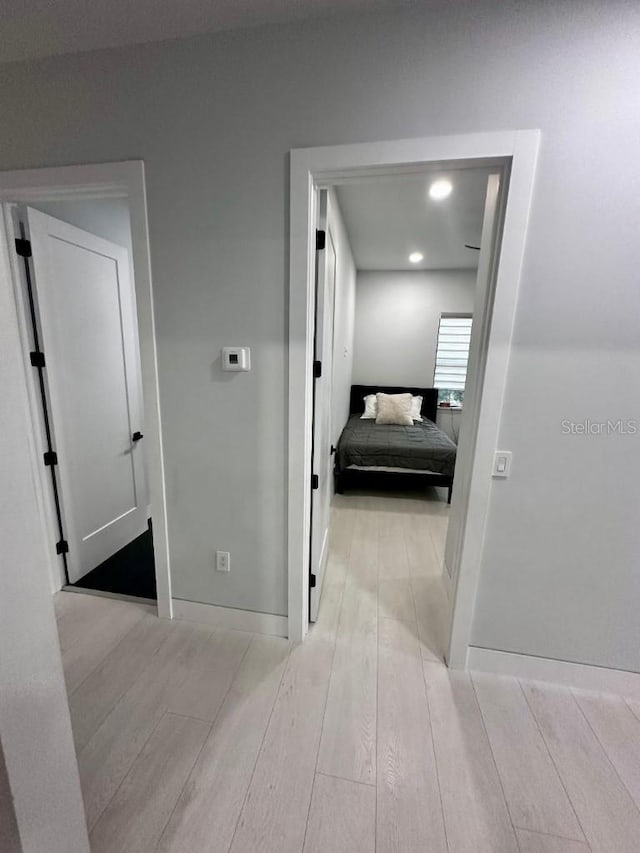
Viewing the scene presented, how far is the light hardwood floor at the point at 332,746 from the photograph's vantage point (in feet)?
3.41

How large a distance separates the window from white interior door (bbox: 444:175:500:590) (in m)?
3.40

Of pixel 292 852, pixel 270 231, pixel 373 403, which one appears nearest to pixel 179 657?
pixel 292 852

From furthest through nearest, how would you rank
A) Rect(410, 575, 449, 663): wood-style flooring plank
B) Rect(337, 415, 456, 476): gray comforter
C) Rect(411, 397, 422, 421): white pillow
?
1. Rect(411, 397, 422, 421): white pillow
2. Rect(337, 415, 456, 476): gray comforter
3. Rect(410, 575, 449, 663): wood-style flooring plank

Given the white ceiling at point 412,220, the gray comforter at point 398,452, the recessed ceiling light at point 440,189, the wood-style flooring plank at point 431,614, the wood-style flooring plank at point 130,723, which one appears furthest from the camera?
the gray comforter at point 398,452

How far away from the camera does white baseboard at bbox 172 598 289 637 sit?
5.73ft

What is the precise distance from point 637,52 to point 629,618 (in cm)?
208

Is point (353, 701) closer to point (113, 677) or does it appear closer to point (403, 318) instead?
point (113, 677)

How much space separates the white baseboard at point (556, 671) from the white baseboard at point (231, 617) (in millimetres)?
939

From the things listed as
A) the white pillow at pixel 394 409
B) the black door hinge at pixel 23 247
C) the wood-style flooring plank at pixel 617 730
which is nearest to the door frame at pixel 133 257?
the black door hinge at pixel 23 247

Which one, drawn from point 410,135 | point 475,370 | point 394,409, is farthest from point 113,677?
point 394,409

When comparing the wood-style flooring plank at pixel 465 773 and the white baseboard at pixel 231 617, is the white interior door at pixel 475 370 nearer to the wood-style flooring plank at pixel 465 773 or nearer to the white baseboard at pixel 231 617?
the wood-style flooring plank at pixel 465 773

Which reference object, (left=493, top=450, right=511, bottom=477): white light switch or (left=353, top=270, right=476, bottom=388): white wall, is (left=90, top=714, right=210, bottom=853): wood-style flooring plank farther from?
(left=353, top=270, right=476, bottom=388): white wall

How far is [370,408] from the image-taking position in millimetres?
4848

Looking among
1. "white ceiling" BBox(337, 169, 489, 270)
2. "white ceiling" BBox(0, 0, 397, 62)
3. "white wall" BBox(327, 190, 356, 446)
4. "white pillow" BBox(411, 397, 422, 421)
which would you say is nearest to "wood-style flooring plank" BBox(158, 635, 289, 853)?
"white wall" BBox(327, 190, 356, 446)
